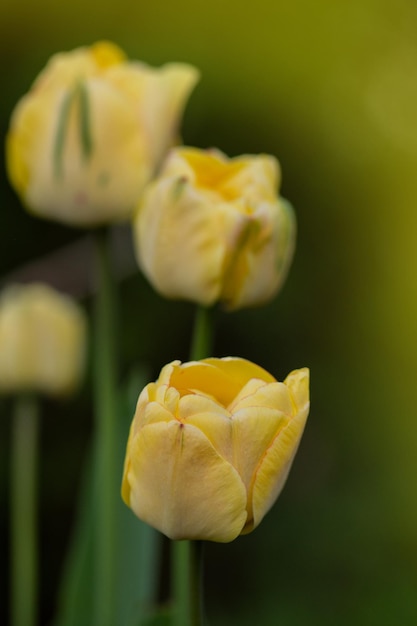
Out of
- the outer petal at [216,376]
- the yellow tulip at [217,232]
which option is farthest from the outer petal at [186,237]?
the outer petal at [216,376]

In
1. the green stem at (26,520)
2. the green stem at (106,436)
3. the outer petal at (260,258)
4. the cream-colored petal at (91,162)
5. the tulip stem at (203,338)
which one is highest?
the cream-colored petal at (91,162)

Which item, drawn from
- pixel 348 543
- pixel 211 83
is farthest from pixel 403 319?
pixel 211 83

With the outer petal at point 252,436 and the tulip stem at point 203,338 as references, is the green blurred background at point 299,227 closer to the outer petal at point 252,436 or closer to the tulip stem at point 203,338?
the tulip stem at point 203,338

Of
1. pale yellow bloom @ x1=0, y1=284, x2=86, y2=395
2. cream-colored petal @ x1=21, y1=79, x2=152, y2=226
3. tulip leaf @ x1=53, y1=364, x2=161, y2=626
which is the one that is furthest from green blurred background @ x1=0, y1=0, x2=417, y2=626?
cream-colored petal @ x1=21, y1=79, x2=152, y2=226

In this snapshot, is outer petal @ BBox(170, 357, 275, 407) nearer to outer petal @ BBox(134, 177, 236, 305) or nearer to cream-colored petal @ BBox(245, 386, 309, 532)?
cream-colored petal @ BBox(245, 386, 309, 532)

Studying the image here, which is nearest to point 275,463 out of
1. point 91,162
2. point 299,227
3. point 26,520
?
point 91,162

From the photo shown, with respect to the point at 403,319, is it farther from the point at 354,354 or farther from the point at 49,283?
the point at 49,283
